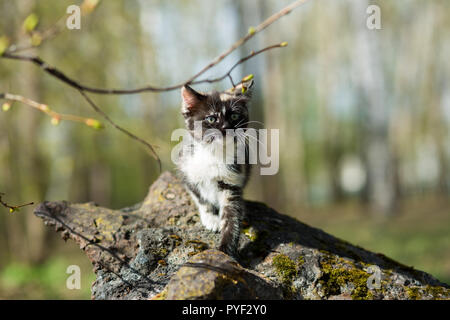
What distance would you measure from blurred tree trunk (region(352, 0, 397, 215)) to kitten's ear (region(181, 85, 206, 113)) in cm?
1029

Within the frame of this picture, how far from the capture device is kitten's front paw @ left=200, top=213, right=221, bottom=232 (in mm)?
3545

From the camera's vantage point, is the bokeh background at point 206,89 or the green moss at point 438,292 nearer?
the green moss at point 438,292

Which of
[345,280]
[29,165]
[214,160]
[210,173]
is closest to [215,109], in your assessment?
[214,160]

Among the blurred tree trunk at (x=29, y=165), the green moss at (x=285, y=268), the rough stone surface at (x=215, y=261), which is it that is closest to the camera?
the rough stone surface at (x=215, y=261)

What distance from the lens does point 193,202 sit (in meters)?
4.00

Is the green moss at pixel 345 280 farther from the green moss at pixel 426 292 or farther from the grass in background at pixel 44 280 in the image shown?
the grass in background at pixel 44 280

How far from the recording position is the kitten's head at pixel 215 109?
3562 mm

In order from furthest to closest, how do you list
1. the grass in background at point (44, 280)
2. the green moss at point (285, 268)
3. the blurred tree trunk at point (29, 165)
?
the blurred tree trunk at point (29, 165)
the grass in background at point (44, 280)
the green moss at point (285, 268)

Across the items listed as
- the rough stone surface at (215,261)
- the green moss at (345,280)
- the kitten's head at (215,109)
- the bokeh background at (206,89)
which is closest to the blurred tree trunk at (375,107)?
the bokeh background at (206,89)

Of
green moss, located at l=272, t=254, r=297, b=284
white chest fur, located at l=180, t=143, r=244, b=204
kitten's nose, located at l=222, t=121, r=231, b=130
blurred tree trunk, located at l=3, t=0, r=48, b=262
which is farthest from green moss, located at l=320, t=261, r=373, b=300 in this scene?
blurred tree trunk, located at l=3, t=0, r=48, b=262

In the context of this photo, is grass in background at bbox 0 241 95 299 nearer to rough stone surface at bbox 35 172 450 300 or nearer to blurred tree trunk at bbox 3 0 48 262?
blurred tree trunk at bbox 3 0 48 262

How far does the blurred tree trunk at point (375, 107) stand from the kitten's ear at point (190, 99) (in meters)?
10.3

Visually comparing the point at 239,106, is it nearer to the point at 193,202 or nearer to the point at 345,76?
the point at 193,202
